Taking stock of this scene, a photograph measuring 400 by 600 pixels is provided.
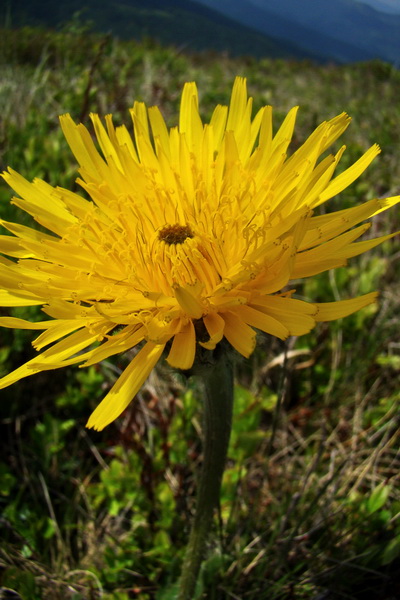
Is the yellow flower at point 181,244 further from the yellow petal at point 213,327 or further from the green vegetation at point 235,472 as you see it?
the green vegetation at point 235,472

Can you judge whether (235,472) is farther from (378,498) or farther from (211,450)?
(211,450)

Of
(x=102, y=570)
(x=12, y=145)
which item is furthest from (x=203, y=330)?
(x=12, y=145)

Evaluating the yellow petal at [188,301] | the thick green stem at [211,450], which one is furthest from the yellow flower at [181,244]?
the thick green stem at [211,450]

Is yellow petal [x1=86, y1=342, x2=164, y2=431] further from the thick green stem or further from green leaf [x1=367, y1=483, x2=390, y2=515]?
green leaf [x1=367, y1=483, x2=390, y2=515]

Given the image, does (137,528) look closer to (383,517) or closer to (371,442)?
(383,517)

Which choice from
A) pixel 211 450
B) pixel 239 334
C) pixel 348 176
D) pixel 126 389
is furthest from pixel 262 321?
pixel 348 176

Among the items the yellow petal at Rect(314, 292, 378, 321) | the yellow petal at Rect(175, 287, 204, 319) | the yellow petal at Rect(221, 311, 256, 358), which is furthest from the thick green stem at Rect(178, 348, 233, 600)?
the yellow petal at Rect(314, 292, 378, 321)
